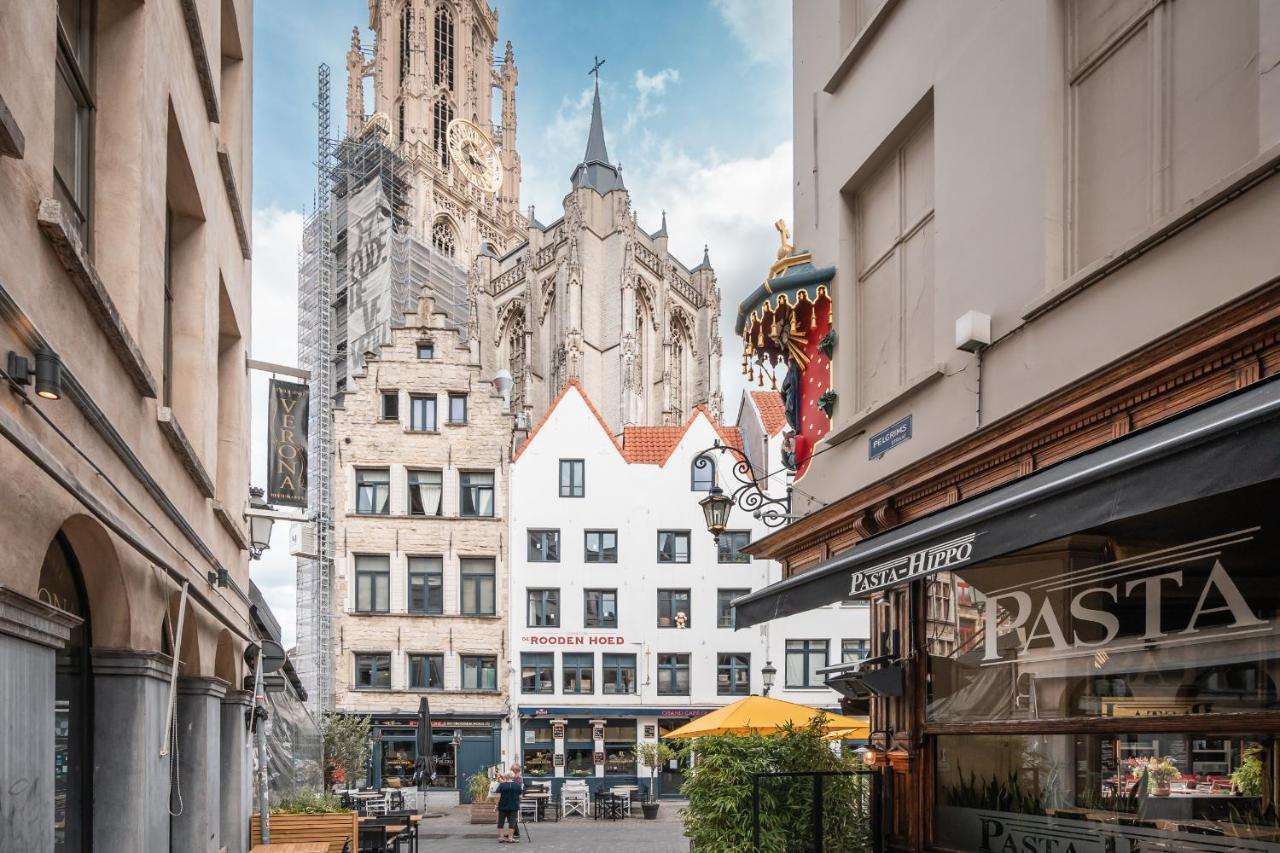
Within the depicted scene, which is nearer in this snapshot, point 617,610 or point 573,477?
point 617,610

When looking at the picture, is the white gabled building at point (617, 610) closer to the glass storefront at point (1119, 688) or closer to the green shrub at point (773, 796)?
the green shrub at point (773, 796)

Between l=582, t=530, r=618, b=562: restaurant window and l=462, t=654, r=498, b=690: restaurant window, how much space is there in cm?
394

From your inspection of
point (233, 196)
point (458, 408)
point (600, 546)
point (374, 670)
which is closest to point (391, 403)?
point (458, 408)

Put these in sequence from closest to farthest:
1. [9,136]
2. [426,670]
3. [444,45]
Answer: [9,136], [426,670], [444,45]

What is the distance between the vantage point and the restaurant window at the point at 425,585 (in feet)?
104

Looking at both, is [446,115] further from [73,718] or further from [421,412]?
[73,718]

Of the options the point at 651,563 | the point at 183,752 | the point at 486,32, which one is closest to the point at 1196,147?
the point at 183,752

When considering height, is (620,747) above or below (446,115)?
below

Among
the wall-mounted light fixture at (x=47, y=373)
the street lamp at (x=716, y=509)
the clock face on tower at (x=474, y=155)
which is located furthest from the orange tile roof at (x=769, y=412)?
the clock face on tower at (x=474, y=155)

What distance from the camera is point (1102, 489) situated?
15.6 ft

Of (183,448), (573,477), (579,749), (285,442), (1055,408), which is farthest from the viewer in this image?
(573,477)

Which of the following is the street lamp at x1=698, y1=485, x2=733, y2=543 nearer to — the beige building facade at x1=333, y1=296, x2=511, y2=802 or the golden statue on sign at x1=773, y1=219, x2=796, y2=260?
the golden statue on sign at x1=773, y1=219, x2=796, y2=260

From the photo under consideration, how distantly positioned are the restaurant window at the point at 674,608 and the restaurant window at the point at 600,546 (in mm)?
1787

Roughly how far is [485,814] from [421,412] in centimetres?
1221
